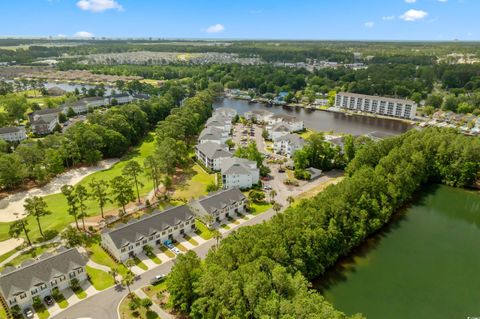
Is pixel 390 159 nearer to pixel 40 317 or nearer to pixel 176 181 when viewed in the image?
pixel 176 181

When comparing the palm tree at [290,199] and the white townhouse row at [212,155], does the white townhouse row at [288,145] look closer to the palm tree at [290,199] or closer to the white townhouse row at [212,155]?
the white townhouse row at [212,155]

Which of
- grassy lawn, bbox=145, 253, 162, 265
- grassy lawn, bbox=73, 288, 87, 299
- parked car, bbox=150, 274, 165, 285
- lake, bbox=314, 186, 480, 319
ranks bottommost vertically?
lake, bbox=314, 186, 480, 319

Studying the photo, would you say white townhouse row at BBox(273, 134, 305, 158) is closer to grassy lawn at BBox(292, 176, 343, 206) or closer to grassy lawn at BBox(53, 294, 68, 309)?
grassy lawn at BBox(292, 176, 343, 206)

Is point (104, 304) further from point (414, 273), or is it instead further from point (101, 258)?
point (414, 273)

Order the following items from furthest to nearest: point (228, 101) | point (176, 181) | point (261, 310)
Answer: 1. point (228, 101)
2. point (176, 181)
3. point (261, 310)

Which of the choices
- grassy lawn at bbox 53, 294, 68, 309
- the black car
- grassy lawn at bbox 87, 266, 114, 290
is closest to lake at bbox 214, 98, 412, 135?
grassy lawn at bbox 87, 266, 114, 290

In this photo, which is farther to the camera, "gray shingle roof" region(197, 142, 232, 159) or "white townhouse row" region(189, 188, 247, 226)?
"gray shingle roof" region(197, 142, 232, 159)

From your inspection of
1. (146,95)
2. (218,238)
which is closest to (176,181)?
(218,238)
